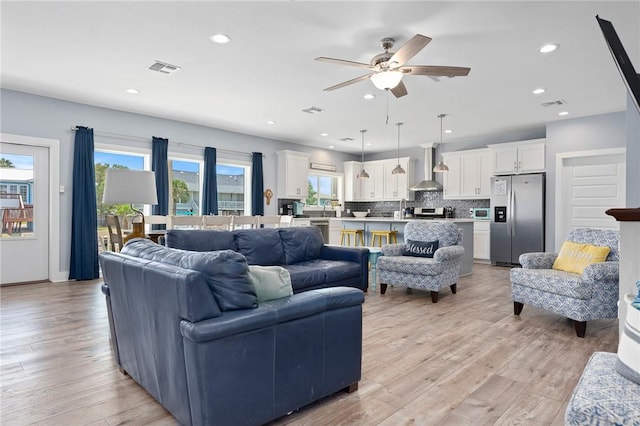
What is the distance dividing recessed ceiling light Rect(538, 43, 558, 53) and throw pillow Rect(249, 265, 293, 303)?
3.52 metres

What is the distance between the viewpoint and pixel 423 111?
242 inches

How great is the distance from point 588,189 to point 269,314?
703 cm

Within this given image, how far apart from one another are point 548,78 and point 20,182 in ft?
23.4

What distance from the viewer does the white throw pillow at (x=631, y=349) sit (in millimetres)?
1275

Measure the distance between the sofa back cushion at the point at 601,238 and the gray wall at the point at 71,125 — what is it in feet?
19.7

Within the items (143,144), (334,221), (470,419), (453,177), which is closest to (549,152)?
(453,177)

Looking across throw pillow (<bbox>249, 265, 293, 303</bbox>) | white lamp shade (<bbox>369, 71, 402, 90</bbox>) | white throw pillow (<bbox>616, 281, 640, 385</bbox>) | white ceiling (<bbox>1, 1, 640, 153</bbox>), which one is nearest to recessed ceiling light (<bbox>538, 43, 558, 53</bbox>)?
white ceiling (<bbox>1, 1, 640, 153</bbox>)

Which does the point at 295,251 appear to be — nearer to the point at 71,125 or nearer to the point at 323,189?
the point at 71,125

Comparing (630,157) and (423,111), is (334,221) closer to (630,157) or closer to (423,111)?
(423,111)

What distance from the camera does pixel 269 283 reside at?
197 centimetres

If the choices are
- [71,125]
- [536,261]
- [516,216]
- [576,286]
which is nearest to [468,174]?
[516,216]

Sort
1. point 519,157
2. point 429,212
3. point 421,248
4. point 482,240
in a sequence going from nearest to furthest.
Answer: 1. point 421,248
2. point 519,157
3. point 482,240
4. point 429,212

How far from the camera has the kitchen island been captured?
6.29m

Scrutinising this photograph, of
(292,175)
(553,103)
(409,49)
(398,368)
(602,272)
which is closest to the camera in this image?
(398,368)
